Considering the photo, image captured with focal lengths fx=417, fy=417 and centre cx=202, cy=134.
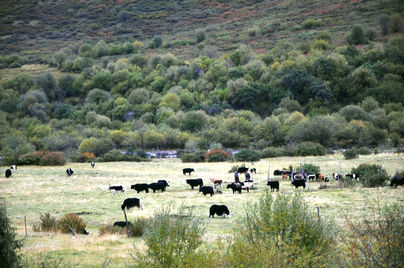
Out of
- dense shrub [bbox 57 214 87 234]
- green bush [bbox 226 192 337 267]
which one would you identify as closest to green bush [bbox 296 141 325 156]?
dense shrub [bbox 57 214 87 234]

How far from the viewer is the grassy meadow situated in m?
13.4

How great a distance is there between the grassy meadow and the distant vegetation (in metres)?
21.0

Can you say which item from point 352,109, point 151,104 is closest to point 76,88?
point 151,104

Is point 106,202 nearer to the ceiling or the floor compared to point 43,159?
nearer to the ceiling

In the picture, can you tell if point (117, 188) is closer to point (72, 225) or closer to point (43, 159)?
point (72, 225)

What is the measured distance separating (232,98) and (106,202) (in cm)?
8438

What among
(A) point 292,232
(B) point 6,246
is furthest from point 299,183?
(B) point 6,246

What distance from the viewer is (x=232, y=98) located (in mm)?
106750

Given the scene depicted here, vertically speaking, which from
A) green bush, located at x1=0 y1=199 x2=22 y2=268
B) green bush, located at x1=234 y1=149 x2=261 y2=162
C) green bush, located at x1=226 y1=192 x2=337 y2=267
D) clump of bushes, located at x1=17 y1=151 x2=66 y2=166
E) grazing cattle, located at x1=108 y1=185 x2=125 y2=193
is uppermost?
green bush, located at x1=0 y1=199 x2=22 y2=268

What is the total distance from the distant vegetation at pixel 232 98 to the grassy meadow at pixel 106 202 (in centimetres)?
2105

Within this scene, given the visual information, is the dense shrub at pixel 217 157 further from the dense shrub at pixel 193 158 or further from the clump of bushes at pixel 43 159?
the clump of bushes at pixel 43 159

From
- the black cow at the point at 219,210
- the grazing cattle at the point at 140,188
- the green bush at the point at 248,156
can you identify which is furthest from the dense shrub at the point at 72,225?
the green bush at the point at 248,156

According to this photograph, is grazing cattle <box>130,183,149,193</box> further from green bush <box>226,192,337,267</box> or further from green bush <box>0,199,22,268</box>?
green bush <box>0,199,22,268</box>

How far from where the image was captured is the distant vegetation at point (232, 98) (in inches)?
2832
